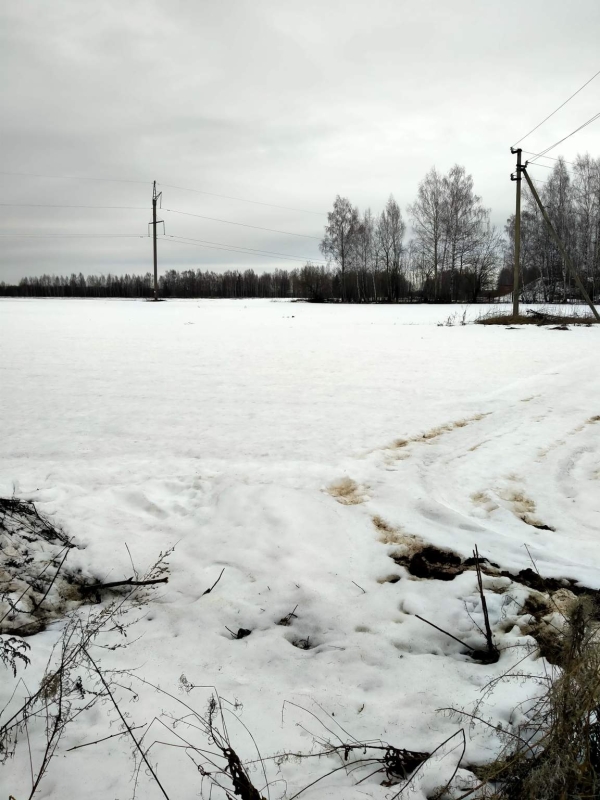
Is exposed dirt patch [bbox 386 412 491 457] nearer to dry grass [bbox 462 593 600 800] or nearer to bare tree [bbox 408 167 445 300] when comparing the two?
dry grass [bbox 462 593 600 800]

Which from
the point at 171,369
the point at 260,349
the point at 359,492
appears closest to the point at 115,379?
the point at 171,369

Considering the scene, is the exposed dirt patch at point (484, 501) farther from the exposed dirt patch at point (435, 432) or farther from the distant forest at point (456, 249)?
the distant forest at point (456, 249)

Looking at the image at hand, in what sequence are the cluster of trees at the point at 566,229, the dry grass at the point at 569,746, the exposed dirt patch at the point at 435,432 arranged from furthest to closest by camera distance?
the cluster of trees at the point at 566,229 → the exposed dirt patch at the point at 435,432 → the dry grass at the point at 569,746

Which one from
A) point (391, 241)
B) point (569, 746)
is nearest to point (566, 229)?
point (391, 241)

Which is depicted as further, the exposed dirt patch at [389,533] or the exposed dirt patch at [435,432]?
the exposed dirt patch at [435,432]

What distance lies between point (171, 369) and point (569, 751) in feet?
24.4

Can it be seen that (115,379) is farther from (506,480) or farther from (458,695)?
(458,695)

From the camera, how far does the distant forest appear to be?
33.4m

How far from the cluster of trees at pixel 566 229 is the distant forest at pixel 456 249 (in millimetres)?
68

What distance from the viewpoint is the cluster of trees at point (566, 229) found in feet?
107

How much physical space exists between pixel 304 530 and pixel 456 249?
39557 millimetres

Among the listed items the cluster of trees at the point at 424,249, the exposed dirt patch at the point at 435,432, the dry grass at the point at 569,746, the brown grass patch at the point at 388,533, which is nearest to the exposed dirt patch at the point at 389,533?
the brown grass patch at the point at 388,533

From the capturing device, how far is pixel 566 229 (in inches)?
1316

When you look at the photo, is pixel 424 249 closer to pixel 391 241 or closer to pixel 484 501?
pixel 391 241
